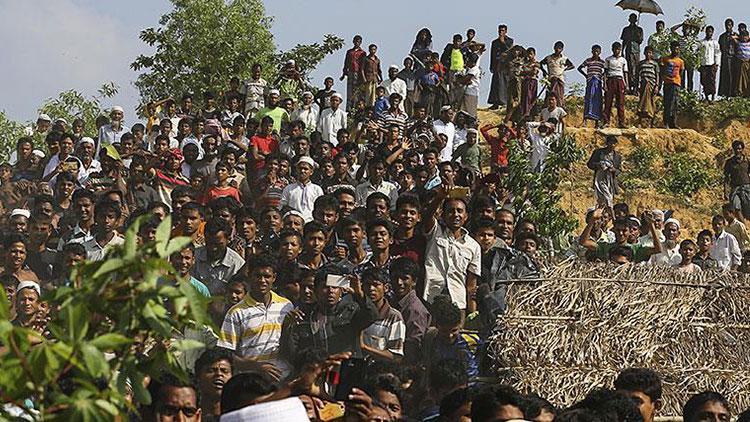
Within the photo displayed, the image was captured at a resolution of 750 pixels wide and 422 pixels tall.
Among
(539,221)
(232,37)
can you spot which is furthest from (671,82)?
(539,221)

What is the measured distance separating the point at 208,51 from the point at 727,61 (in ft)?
33.3

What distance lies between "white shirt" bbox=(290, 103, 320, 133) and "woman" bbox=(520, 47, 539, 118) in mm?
5309

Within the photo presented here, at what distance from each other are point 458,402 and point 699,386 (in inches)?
116

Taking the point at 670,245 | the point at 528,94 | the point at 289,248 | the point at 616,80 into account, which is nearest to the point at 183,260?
the point at 289,248

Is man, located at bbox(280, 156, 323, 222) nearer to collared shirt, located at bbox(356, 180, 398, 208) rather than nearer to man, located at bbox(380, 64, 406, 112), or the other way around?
collared shirt, located at bbox(356, 180, 398, 208)

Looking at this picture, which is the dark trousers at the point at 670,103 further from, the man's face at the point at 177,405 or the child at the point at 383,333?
the man's face at the point at 177,405

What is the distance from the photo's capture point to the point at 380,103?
73.7ft

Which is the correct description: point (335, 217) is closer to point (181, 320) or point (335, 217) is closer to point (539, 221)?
point (539, 221)

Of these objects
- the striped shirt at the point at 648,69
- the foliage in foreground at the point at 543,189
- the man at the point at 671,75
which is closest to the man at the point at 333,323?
the foliage in foreground at the point at 543,189

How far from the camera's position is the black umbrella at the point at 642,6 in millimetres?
27719

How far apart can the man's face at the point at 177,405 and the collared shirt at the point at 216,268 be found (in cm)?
461

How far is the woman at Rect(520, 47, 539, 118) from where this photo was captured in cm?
2550

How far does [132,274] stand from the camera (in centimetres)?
304

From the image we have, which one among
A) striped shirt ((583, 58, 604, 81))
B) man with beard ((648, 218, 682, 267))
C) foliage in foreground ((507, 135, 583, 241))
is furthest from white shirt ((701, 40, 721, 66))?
foliage in foreground ((507, 135, 583, 241))
